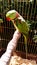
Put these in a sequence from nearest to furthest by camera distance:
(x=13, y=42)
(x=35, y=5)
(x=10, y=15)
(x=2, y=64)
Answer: (x=2, y=64) → (x=13, y=42) → (x=10, y=15) → (x=35, y=5)

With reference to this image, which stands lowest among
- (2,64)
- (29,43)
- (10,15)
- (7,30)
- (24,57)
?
(24,57)

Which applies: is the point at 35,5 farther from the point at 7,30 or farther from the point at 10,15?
the point at 10,15

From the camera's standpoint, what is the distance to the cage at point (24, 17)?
2305 millimetres

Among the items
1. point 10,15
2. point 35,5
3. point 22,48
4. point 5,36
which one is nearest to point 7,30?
point 5,36

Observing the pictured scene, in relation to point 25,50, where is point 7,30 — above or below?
above

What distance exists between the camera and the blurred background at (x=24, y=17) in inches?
90.6

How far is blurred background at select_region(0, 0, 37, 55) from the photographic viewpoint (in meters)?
2.30

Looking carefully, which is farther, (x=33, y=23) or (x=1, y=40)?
(x=1, y=40)

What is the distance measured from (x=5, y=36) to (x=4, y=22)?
23 centimetres

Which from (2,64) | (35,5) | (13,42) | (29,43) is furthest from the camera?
(29,43)

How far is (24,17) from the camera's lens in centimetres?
237

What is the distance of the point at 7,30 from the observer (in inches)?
98.0

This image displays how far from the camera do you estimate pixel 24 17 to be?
2365 millimetres

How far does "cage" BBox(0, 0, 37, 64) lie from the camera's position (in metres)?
2.30
